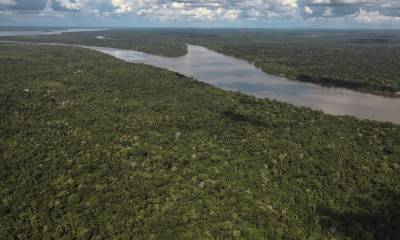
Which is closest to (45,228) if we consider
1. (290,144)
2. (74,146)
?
(74,146)

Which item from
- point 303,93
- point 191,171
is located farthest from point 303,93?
point 191,171

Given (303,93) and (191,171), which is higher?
(191,171)

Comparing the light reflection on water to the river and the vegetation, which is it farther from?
the vegetation

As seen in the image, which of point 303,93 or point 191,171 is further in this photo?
point 303,93

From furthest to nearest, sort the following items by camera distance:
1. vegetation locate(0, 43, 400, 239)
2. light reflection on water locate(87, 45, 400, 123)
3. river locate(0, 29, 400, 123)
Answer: light reflection on water locate(87, 45, 400, 123), river locate(0, 29, 400, 123), vegetation locate(0, 43, 400, 239)

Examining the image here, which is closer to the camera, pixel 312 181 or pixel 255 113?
pixel 312 181

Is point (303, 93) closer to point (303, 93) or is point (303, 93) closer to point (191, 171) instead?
point (303, 93)

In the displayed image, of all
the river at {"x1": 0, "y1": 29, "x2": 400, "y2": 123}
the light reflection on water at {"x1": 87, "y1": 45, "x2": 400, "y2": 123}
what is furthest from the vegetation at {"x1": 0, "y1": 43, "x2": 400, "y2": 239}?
the light reflection on water at {"x1": 87, "y1": 45, "x2": 400, "y2": 123}

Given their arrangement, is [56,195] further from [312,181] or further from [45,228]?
[312,181]
